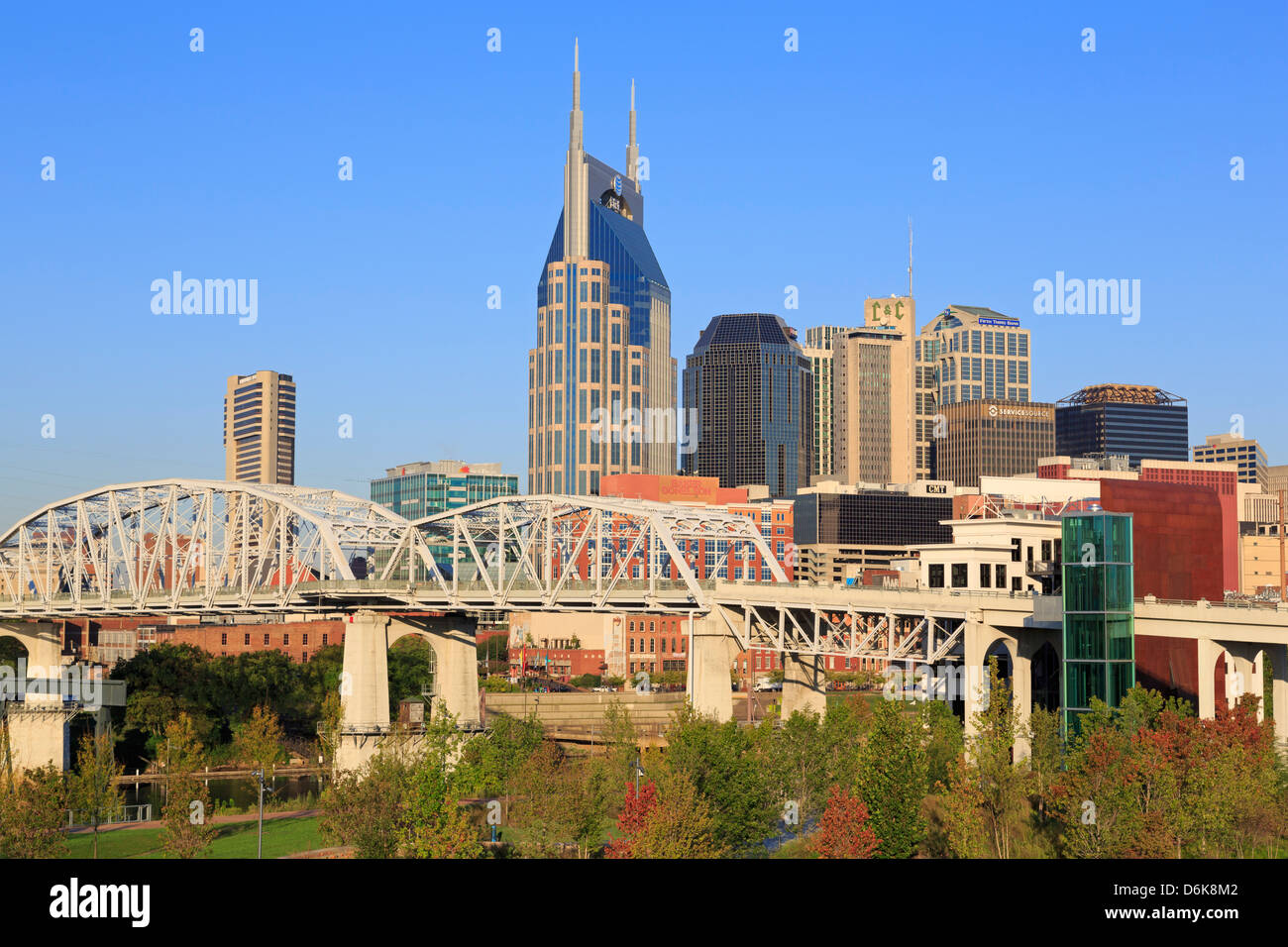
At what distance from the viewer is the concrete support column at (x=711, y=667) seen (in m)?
107

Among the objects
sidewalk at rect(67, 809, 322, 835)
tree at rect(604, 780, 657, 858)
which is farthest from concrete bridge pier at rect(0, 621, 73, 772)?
tree at rect(604, 780, 657, 858)

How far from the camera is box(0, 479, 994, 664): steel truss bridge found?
101875mm

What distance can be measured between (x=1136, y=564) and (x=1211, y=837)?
1490 inches

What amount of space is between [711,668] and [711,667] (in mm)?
90

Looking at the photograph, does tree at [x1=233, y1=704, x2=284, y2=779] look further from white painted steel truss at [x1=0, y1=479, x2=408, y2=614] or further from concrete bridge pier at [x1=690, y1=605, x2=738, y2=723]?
concrete bridge pier at [x1=690, y1=605, x2=738, y2=723]

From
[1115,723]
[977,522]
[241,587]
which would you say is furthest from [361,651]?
[1115,723]

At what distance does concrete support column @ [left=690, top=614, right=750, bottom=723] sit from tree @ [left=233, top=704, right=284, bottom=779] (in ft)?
121

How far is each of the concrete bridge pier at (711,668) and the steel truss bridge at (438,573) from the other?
0.70 m

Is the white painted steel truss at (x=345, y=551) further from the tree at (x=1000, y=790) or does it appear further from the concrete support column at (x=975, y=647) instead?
the tree at (x=1000, y=790)

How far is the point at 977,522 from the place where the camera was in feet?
349

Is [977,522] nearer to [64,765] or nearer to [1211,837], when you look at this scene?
[1211,837]

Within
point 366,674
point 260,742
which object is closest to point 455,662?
point 366,674

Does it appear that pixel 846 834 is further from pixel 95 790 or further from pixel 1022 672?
pixel 95 790
